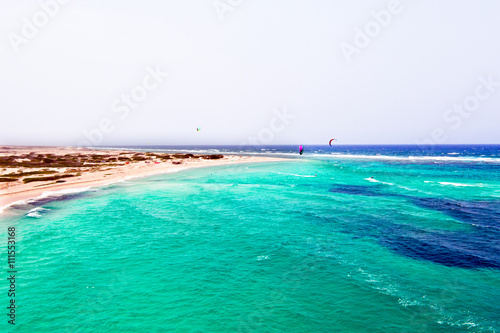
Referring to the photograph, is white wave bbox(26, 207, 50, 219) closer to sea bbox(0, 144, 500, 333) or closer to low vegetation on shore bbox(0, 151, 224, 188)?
sea bbox(0, 144, 500, 333)

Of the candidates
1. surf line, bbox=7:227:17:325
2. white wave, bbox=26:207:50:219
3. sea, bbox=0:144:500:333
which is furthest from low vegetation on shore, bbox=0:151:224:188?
surf line, bbox=7:227:17:325

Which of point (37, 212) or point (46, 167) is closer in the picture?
point (37, 212)

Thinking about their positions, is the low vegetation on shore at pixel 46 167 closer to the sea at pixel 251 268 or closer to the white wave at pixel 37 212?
the white wave at pixel 37 212

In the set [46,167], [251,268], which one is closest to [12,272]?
[251,268]

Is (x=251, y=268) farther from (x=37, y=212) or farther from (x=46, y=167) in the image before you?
(x=46, y=167)

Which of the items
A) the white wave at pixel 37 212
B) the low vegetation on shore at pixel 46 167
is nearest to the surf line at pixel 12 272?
the white wave at pixel 37 212
